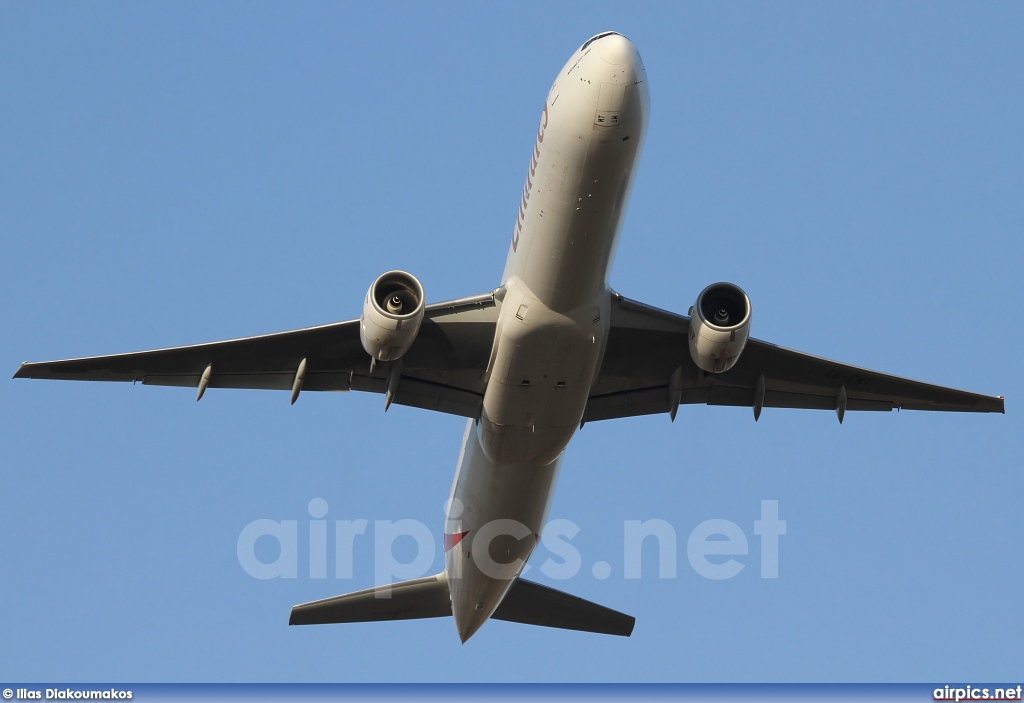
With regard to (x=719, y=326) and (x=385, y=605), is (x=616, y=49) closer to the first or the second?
(x=719, y=326)

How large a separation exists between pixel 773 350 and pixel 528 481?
19.5ft

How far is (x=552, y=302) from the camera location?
1011 inches

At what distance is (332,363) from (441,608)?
27.5 feet

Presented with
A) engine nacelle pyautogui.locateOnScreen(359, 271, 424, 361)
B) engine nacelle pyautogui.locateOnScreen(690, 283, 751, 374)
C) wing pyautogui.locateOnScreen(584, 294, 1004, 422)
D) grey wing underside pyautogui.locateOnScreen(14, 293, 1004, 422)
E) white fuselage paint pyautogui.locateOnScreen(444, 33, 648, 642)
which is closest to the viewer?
white fuselage paint pyautogui.locateOnScreen(444, 33, 648, 642)

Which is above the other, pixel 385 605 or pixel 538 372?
pixel 538 372

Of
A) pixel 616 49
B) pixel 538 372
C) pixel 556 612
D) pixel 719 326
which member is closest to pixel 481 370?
pixel 538 372

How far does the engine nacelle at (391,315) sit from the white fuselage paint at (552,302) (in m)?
1.74

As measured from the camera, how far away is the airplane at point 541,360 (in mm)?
24547

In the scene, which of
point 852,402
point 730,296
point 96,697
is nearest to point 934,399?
point 852,402

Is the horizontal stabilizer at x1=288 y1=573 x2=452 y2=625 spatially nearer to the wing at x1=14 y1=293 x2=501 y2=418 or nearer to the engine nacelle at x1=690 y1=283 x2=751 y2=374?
the wing at x1=14 y1=293 x2=501 y2=418

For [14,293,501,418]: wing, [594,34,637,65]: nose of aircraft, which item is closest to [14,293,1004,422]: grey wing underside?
[14,293,501,418]: wing

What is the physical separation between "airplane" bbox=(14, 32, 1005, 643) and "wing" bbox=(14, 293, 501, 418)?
33mm

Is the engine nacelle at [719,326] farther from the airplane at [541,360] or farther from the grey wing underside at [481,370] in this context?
the grey wing underside at [481,370]

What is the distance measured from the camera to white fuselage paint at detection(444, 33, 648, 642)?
24.0 m
